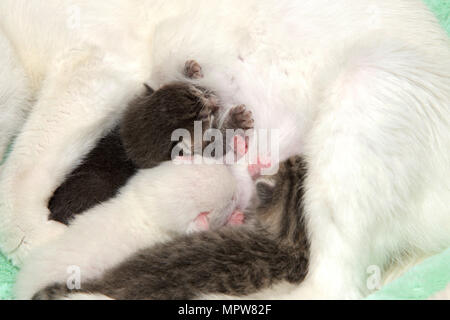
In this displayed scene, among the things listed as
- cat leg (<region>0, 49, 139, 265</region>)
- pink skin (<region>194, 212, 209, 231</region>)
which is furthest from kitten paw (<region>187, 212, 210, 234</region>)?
cat leg (<region>0, 49, 139, 265</region>)

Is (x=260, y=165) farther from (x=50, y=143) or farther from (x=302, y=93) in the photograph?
(x=50, y=143)

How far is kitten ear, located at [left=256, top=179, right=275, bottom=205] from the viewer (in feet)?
6.86

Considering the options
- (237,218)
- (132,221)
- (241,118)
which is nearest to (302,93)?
(241,118)

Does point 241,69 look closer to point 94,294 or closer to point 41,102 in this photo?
point 41,102

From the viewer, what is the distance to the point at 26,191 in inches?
85.3

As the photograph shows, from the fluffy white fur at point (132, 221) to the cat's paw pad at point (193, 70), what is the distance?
1.41ft

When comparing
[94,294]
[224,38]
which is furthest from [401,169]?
[94,294]

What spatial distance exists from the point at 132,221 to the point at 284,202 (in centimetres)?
60

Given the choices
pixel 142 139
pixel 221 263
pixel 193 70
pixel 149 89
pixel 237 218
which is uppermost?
pixel 193 70

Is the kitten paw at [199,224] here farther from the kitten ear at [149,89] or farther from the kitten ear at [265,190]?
the kitten ear at [149,89]

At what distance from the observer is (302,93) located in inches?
83.7

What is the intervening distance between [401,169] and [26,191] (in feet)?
4.90

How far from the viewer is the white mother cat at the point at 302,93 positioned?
5.81 feet

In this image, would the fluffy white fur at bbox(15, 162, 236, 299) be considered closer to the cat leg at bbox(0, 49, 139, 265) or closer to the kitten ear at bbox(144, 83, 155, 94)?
the cat leg at bbox(0, 49, 139, 265)
